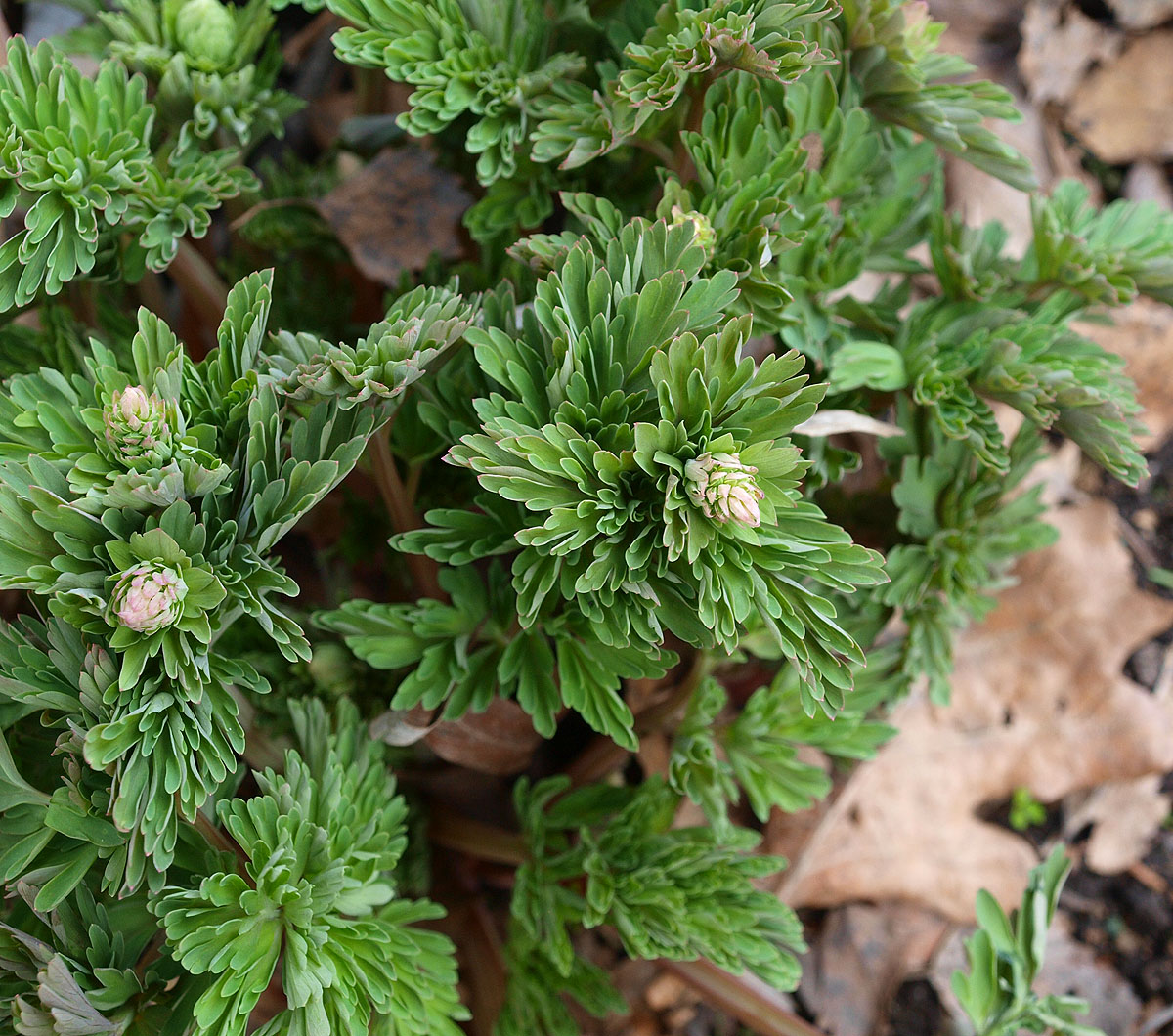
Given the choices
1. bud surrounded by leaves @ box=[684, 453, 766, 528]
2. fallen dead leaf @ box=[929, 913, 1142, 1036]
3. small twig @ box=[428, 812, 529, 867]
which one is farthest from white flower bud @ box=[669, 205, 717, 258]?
fallen dead leaf @ box=[929, 913, 1142, 1036]

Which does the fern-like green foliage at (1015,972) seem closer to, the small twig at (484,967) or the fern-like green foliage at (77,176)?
the small twig at (484,967)

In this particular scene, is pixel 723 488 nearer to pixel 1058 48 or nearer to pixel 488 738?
pixel 488 738

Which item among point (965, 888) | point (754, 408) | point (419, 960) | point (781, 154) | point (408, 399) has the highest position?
point (781, 154)

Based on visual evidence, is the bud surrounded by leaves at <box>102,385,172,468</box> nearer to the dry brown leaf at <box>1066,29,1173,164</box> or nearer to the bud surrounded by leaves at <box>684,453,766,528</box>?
the bud surrounded by leaves at <box>684,453,766,528</box>

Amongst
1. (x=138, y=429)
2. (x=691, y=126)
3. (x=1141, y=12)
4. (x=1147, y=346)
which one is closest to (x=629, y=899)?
(x=138, y=429)

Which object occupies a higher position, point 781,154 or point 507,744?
point 781,154

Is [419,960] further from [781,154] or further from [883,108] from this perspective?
[883,108]

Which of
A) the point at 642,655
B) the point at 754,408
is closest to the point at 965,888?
the point at 642,655
